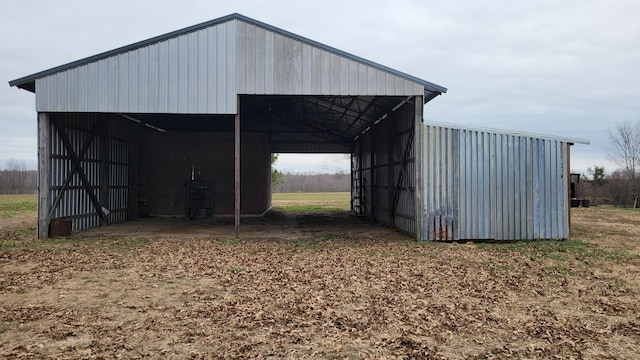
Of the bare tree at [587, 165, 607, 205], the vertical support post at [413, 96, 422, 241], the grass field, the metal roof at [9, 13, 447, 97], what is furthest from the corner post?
the bare tree at [587, 165, 607, 205]

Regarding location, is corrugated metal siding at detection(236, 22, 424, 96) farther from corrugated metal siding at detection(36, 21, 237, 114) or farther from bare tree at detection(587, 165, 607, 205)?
bare tree at detection(587, 165, 607, 205)

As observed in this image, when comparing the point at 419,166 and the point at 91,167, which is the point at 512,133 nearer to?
the point at 419,166

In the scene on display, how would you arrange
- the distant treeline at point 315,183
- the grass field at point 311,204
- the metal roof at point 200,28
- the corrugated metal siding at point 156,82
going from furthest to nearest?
1. the distant treeline at point 315,183
2. the grass field at point 311,204
3. the corrugated metal siding at point 156,82
4. the metal roof at point 200,28

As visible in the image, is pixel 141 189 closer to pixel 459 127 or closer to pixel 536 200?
pixel 459 127

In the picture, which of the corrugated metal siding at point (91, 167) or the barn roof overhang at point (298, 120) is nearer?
the corrugated metal siding at point (91, 167)

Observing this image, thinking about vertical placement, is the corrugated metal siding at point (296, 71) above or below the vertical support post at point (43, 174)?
above

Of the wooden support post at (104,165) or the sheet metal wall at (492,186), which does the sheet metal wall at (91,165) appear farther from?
the sheet metal wall at (492,186)

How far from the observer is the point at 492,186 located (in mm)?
13828

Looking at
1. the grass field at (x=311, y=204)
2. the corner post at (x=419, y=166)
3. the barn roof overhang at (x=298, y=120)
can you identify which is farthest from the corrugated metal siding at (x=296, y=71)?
the grass field at (x=311, y=204)

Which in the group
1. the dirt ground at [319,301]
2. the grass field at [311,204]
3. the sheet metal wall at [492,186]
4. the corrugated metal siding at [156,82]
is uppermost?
the corrugated metal siding at [156,82]

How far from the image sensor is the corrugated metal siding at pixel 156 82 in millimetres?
13859

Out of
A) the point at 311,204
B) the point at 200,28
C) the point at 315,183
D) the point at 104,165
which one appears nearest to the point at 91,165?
the point at 104,165

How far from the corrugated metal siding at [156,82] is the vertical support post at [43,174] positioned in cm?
56

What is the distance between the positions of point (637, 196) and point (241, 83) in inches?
1262
